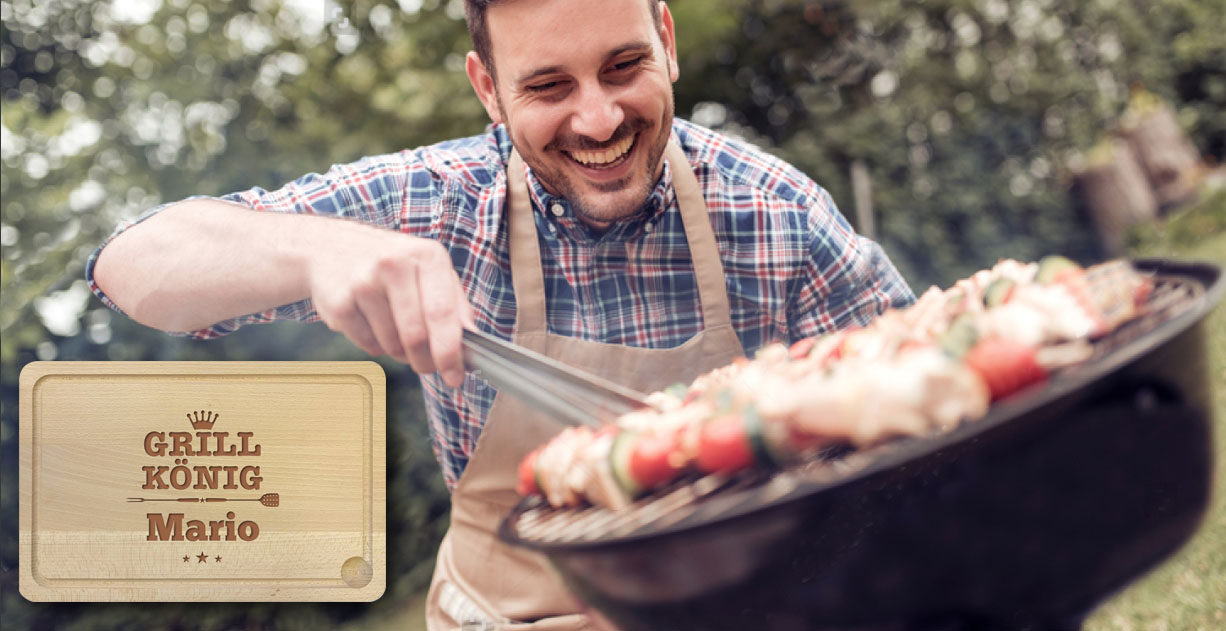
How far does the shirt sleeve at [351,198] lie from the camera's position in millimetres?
1218

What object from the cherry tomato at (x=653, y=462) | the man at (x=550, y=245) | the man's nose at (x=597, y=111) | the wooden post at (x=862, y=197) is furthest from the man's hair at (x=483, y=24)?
the wooden post at (x=862, y=197)

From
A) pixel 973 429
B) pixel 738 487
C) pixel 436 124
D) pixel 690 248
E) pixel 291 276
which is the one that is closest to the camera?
pixel 973 429

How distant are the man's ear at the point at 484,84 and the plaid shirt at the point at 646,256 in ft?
0.33

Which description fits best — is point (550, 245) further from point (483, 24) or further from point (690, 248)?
point (483, 24)

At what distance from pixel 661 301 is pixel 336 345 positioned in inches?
20.6

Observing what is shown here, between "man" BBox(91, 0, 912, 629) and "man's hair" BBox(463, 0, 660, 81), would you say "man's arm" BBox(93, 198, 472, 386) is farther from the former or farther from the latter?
"man's hair" BBox(463, 0, 660, 81)

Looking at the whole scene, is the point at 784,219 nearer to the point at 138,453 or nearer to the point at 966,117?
the point at 138,453

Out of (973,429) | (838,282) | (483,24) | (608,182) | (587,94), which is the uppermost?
(483,24)

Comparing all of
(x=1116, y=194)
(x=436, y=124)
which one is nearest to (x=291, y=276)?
(x=436, y=124)

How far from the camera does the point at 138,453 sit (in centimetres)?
139

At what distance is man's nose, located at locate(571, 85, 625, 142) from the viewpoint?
1.11m

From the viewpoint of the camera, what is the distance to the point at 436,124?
2.10 m

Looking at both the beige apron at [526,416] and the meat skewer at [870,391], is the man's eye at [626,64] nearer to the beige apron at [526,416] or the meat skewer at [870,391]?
the beige apron at [526,416]

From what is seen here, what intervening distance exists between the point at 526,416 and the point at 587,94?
0.42m
